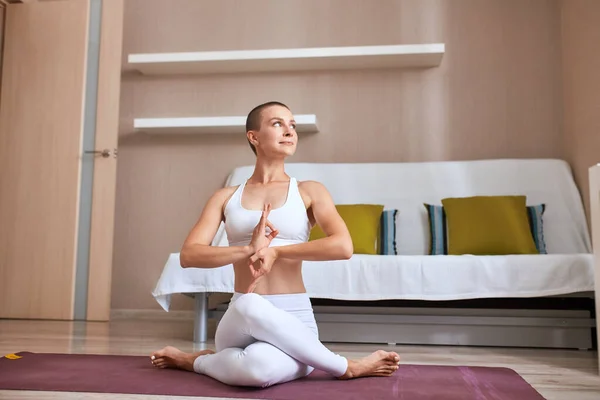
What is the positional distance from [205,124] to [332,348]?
191cm

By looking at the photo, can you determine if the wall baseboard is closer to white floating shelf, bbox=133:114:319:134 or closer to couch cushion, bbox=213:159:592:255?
couch cushion, bbox=213:159:592:255

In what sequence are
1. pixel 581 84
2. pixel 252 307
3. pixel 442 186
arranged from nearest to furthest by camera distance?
1. pixel 252 307
2. pixel 581 84
3. pixel 442 186

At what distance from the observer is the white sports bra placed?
1.85 metres

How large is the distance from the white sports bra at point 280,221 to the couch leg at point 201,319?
53.4 inches

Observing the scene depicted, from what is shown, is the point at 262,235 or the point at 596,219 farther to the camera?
the point at 596,219

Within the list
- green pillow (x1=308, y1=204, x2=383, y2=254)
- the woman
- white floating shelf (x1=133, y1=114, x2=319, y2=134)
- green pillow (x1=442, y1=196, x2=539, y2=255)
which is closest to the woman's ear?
the woman

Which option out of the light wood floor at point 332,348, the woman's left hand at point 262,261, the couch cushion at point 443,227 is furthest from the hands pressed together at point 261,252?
the couch cushion at point 443,227

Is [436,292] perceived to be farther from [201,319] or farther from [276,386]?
[276,386]

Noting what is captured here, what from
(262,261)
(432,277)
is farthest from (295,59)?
A: (262,261)

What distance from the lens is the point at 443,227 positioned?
3797mm

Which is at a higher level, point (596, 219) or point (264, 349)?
point (596, 219)

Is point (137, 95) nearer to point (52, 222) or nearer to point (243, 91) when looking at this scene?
point (243, 91)

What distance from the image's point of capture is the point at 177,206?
442cm

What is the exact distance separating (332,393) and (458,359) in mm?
1056
